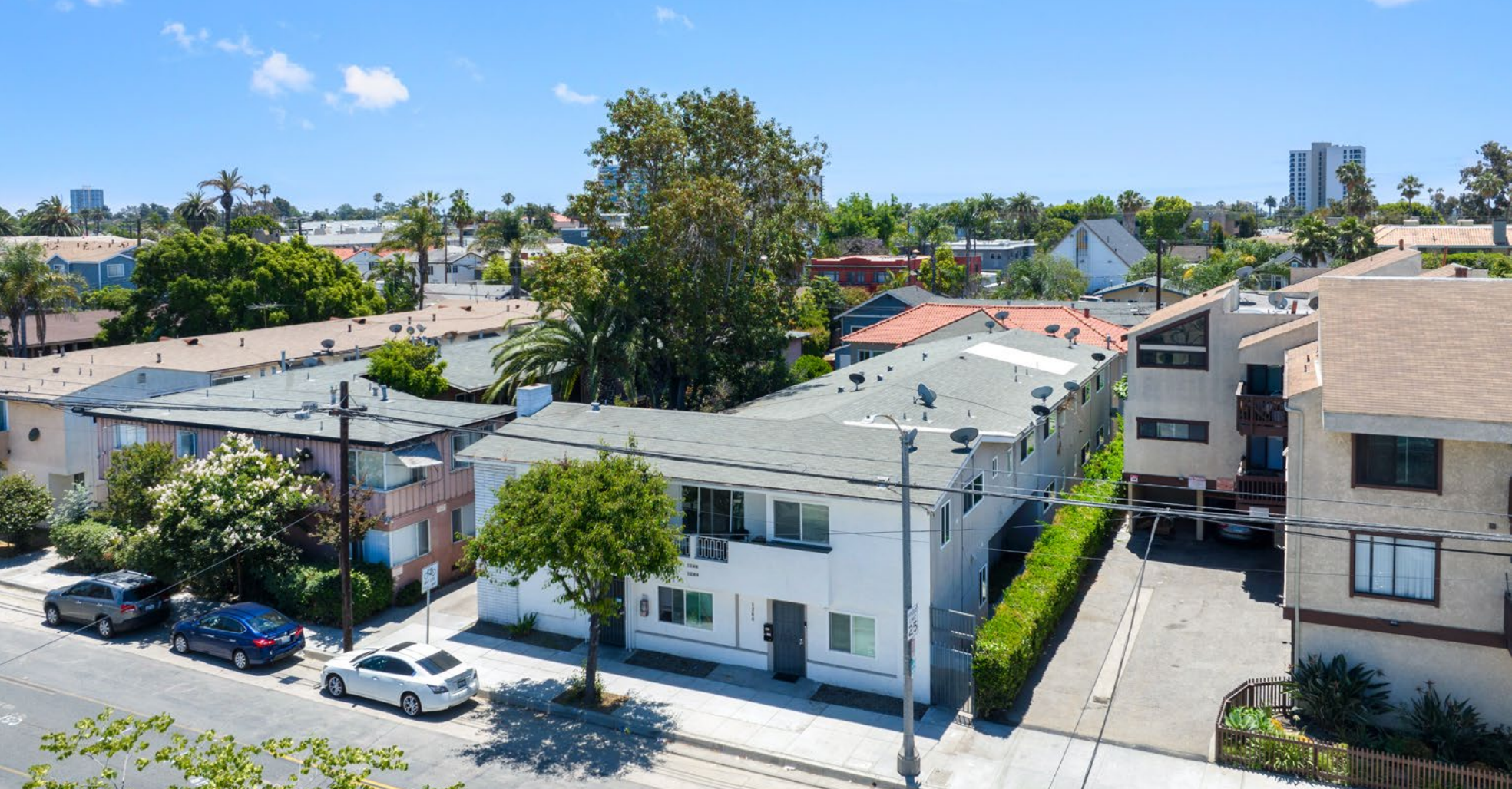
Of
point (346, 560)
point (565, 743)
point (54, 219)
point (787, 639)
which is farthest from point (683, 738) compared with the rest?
point (54, 219)

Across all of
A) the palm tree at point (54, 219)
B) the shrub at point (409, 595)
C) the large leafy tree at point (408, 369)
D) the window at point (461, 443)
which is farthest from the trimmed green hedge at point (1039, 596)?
the palm tree at point (54, 219)

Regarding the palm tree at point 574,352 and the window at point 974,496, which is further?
the palm tree at point 574,352

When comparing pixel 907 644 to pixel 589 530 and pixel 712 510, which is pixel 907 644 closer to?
pixel 589 530

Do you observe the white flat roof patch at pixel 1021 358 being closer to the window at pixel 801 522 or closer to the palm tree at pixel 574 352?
the palm tree at pixel 574 352

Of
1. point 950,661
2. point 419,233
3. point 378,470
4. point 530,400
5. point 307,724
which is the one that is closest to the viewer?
point 307,724

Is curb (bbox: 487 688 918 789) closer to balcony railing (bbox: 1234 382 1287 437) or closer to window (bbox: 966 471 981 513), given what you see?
window (bbox: 966 471 981 513)
